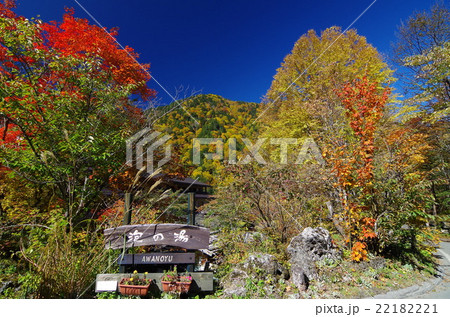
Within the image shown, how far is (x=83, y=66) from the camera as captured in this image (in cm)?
543

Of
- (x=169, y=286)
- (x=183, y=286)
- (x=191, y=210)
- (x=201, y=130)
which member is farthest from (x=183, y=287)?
(x=201, y=130)

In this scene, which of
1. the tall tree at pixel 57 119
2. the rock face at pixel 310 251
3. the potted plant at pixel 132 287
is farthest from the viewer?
the rock face at pixel 310 251

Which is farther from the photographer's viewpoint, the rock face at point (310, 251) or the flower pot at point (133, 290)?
the rock face at point (310, 251)

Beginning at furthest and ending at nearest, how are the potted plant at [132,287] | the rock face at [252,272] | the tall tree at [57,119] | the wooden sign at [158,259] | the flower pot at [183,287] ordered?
the tall tree at [57,119]
the rock face at [252,272]
the wooden sign at [158,259]
the flower pot at [183,287]
the potted plant at [132,287]

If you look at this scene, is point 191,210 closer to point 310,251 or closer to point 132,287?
point 132,287

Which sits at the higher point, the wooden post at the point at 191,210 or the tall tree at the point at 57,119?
the tall tree at the point at 57,119

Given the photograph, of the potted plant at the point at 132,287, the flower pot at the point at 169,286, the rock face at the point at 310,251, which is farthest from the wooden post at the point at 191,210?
the rock face at the point at 310,251

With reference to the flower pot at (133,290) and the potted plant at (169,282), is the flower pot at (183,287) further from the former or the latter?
the flower pot at (133,290)

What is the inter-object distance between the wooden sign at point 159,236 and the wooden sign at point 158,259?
17 cm

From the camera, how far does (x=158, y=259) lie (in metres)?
3.78

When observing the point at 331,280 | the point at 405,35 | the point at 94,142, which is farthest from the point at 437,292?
the point at 405,35

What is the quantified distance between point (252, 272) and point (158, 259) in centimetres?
189

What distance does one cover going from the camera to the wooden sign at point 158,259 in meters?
3.77

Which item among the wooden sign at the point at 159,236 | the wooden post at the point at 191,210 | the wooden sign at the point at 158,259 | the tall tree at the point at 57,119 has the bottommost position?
the wooden sign at the point at 158,259
